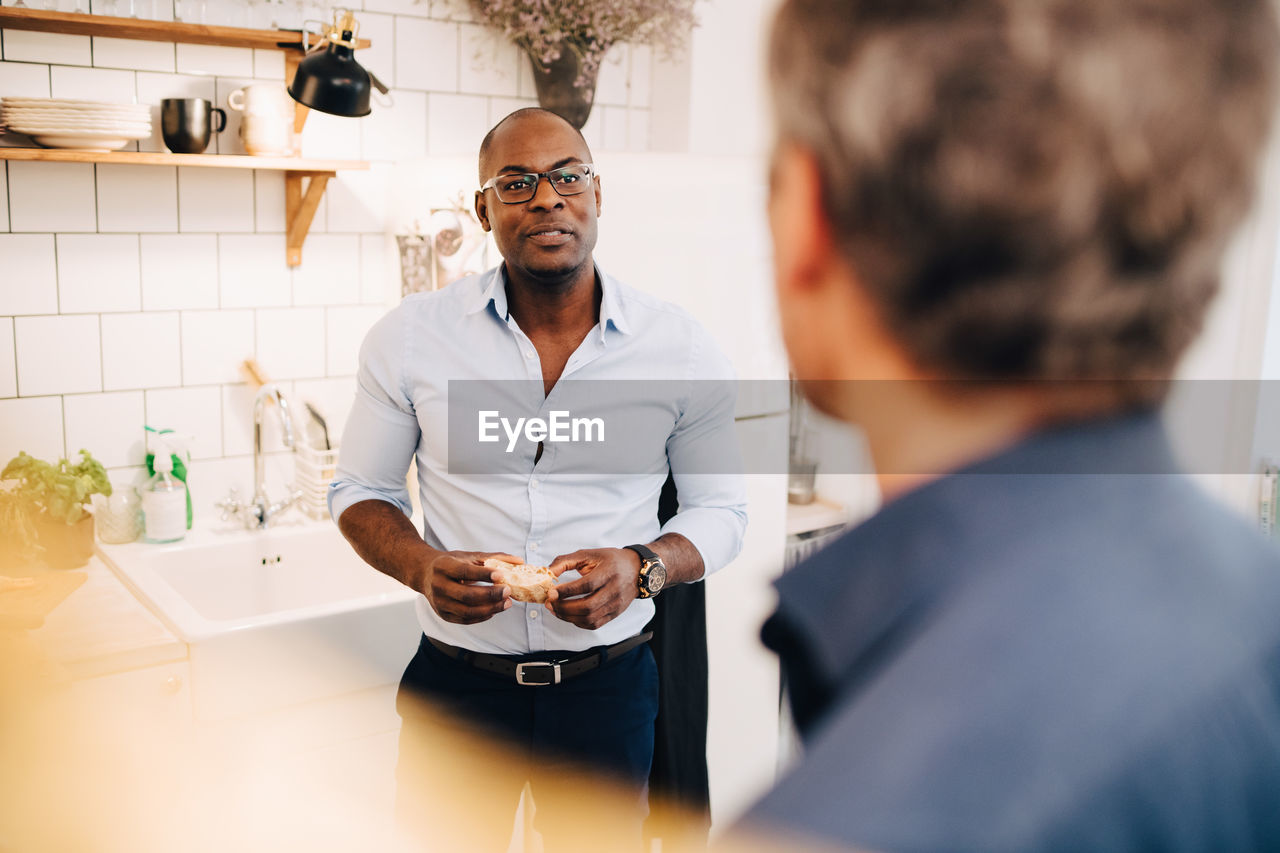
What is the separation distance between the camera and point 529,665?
1.57m

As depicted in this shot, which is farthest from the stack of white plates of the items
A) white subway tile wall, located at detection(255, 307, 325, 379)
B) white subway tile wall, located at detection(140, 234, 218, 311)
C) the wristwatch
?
the wristwatch

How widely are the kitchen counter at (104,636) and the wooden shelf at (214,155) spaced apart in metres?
0.79

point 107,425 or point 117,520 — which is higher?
point 107,425

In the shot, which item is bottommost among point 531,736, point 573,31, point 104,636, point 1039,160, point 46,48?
point 531,736

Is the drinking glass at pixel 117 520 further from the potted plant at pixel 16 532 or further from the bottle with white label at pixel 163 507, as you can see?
the potted plant at pixel 16 532

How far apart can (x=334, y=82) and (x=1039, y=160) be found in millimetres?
1806

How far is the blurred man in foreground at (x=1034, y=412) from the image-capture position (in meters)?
0.30

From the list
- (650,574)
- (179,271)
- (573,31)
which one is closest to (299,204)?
(179,271)

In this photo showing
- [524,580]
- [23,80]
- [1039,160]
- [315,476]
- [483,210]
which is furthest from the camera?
[315,476]

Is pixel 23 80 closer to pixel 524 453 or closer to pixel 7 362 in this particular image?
pixel 7 362

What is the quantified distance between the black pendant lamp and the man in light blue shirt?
1.42 feet

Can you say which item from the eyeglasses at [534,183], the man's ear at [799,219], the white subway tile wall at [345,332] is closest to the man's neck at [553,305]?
the eyeglasses at [534,183]

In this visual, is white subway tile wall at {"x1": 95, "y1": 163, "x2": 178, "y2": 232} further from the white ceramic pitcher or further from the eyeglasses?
the eyeglasses

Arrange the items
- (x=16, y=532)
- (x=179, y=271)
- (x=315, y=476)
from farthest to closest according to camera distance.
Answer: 1. (x=315, y=476)
2. (x=179, y=271)
3. (x=16, y=532)
